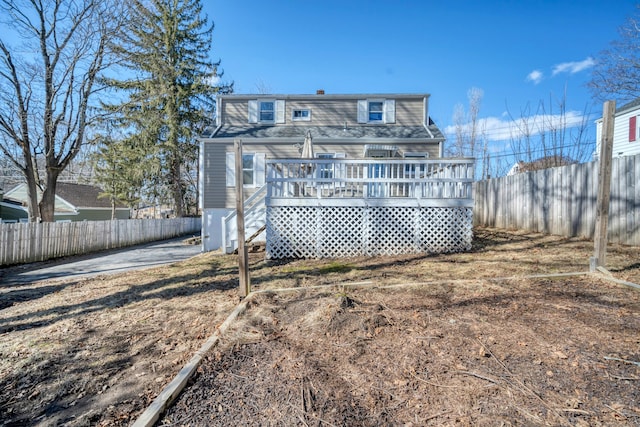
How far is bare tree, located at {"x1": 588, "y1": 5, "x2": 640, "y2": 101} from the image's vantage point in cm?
1230

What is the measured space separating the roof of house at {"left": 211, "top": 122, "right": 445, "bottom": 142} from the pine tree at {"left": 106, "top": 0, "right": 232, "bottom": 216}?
286 inches

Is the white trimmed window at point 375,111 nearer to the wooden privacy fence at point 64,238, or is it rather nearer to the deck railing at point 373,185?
the deck railing at point 373,185

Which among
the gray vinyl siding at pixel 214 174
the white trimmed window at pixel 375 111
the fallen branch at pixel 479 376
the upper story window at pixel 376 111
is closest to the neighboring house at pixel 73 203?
the gray vinyl siding at pixel 214 174

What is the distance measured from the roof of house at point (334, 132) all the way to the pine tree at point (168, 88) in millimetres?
7263

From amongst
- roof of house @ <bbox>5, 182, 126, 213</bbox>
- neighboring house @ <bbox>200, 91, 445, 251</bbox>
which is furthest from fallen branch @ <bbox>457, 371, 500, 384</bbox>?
roof of house @ <bbox>5, 182, 126, 213</bbox>

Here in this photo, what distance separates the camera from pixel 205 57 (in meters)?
21.5

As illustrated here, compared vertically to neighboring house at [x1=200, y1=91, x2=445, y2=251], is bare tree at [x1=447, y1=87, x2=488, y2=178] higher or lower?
higher

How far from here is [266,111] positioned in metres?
14.6

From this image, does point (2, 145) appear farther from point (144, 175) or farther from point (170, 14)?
point (170, 14)

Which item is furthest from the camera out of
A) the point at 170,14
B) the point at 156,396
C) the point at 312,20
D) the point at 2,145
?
the point at 170,14

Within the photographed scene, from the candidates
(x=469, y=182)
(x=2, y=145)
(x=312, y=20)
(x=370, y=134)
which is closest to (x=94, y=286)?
(x=469, y=182)

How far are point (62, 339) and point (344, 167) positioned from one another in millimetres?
5935

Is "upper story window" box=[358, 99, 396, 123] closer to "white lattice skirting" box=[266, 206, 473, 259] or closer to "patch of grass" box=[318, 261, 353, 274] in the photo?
"white lattice skirting" box=[266, 206, 473, 259]

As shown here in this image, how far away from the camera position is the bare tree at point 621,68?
12305 millimetres
